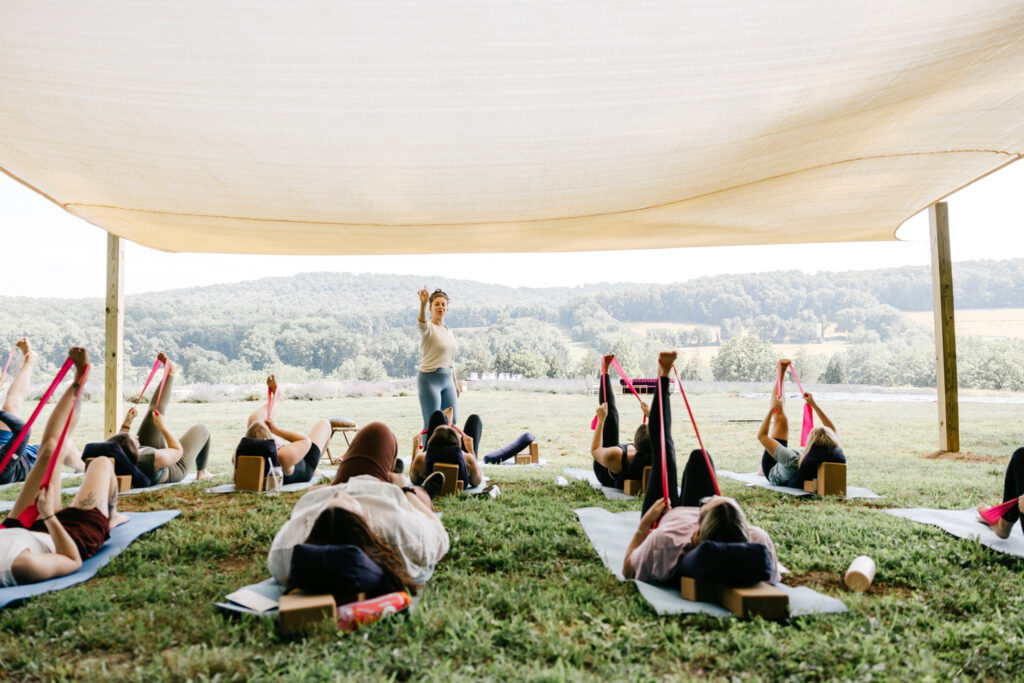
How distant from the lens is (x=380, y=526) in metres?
2.42

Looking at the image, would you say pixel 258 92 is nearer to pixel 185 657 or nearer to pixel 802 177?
pixel 185 657

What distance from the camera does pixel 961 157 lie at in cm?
428

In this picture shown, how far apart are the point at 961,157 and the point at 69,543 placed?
5674 mm

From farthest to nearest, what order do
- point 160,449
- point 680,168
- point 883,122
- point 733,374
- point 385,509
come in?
point 733,374 < point 160,449 < point 680,168 < point 883,122 < point 385,509

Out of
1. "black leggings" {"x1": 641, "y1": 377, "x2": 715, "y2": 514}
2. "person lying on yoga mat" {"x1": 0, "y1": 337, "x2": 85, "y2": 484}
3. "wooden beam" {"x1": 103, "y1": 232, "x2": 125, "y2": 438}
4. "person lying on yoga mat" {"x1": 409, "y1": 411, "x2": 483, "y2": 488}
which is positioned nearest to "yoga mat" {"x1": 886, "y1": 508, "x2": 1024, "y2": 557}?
"black leggings" {"x1": 641, "y1": 377, "x2": 715, "y2": 514}

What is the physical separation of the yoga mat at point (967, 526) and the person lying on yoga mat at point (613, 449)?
1582mm

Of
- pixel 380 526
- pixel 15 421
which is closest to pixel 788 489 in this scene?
pixel 380 526

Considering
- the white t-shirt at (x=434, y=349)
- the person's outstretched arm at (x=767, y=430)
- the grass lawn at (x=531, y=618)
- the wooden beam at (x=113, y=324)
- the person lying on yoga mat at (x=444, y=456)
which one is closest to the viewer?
the grass lawn at (x=531, y=618)

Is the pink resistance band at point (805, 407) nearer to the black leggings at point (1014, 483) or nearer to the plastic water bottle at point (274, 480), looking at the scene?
the black leggings at point (1014, 483)

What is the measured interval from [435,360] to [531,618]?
3.46m

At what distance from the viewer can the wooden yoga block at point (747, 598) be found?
216 cm

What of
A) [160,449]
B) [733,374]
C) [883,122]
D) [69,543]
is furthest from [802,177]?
[733,374]

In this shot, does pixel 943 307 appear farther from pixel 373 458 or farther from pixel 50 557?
pixel 50 557

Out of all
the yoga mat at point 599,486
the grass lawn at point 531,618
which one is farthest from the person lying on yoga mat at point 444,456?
the yoga mat at point 599,486
